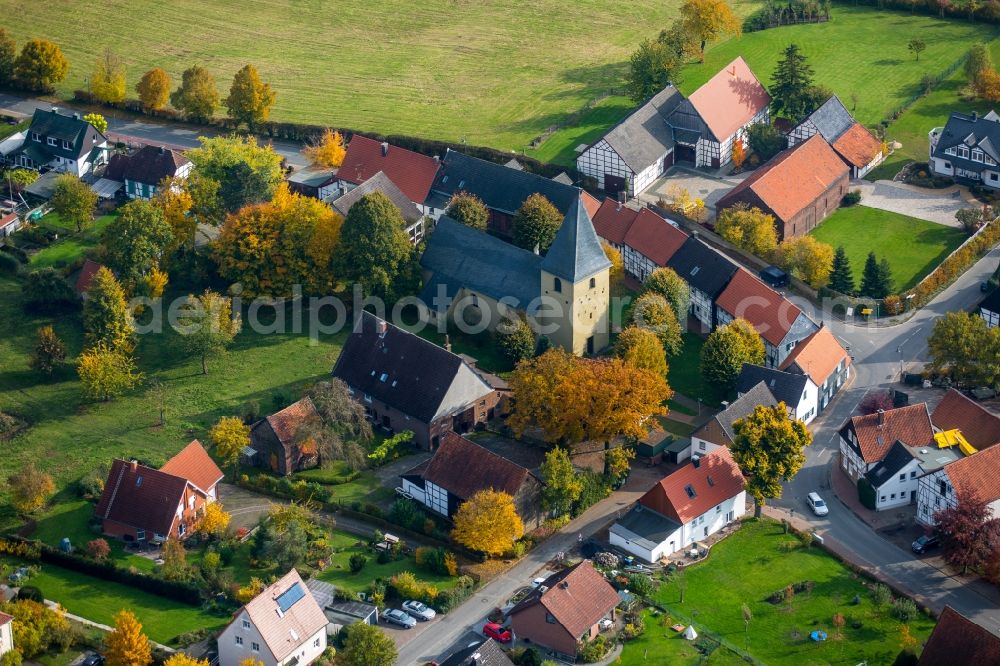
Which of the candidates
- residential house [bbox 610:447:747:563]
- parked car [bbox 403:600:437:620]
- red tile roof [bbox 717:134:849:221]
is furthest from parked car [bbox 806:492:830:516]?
red tile roof [bbox 717:134:849:221]

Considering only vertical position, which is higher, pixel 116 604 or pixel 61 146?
pixel 61 146

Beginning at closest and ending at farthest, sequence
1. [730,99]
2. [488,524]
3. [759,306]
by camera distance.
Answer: [488,524], [759,306], [730,99]

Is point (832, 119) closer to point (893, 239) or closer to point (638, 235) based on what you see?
point (893, 239)

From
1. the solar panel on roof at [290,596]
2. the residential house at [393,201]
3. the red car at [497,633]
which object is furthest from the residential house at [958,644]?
the residential house at [393,201]

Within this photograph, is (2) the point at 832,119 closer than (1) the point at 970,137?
No

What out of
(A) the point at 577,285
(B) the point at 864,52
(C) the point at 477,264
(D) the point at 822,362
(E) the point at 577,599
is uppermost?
(B) the point at 864,52

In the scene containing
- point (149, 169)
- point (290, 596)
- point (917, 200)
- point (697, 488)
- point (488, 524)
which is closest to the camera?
point (290, 596)

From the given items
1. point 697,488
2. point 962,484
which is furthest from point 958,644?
point 697,488
